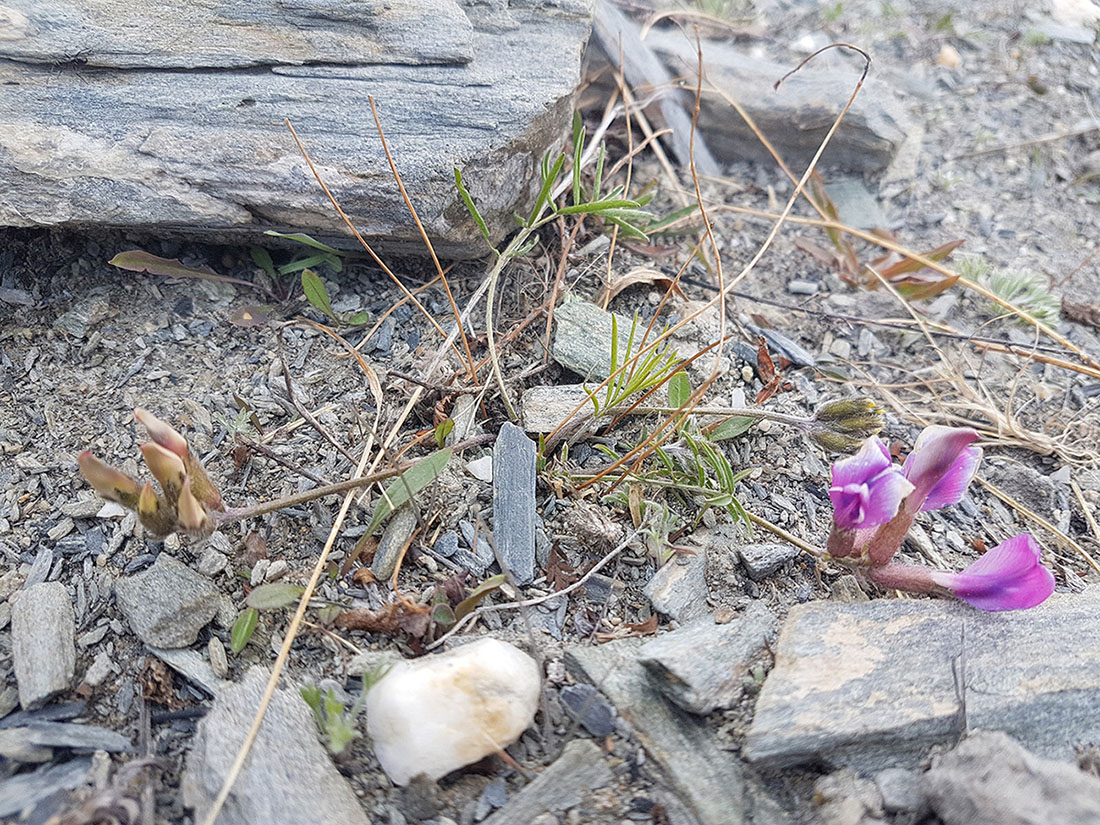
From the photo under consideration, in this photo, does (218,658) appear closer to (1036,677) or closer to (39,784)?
(39,784)

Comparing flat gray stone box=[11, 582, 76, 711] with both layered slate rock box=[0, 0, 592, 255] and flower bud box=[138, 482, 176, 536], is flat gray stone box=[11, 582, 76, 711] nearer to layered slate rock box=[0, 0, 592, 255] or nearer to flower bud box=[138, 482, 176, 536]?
flower bud box=[138, 482, 176, 536]

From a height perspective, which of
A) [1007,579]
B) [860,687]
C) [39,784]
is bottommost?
[39,784]

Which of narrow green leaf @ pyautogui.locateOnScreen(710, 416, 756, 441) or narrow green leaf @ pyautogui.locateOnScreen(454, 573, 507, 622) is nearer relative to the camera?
narrow green leaf @ pyautogui.locateOnScreen(454, 573, 507, 622)

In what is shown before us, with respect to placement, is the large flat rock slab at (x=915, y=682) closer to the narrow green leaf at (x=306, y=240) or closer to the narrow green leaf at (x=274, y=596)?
the narrow green leaf at (x=274, y=596)

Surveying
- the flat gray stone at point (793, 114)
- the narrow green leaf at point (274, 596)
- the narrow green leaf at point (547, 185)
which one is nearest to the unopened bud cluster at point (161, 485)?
the narrow green leaf at point (274, 596)

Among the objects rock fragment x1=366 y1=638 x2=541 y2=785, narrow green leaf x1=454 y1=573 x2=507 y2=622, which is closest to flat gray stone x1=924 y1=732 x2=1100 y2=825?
rock fragment x1=366 y1=638 x2=541 y2=785

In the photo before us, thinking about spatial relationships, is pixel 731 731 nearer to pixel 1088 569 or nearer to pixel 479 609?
pixel 479 609

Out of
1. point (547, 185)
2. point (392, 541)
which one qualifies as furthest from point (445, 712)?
point (547, 185)
